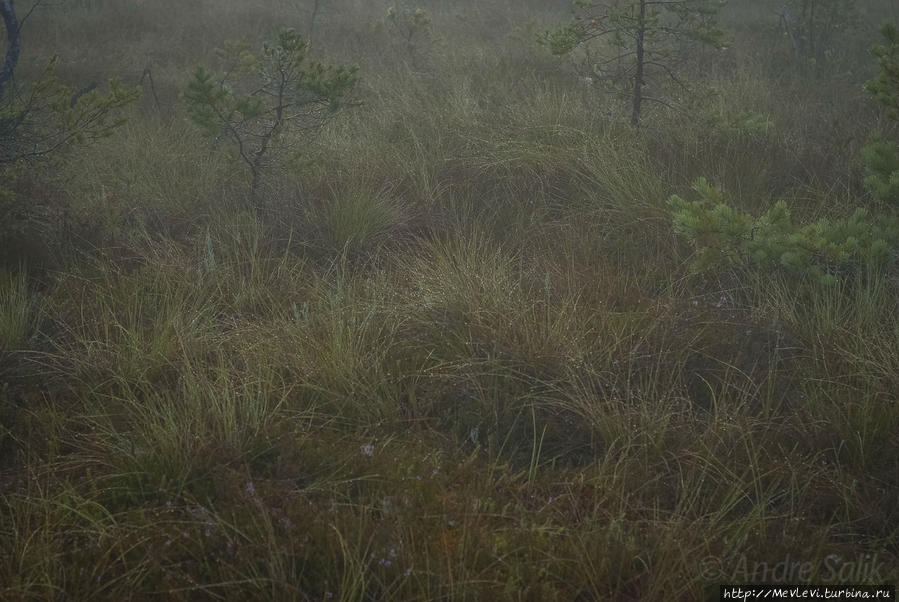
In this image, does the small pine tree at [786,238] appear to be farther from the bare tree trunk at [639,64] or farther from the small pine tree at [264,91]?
the small pine tree at [264,91]

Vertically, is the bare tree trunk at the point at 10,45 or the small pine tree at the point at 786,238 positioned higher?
the bare tree trunk at the point at 10,45

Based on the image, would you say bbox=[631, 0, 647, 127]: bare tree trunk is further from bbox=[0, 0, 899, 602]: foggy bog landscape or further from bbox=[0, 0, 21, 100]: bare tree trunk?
bbox=[0, 0, 21, 100]: bare tree trunk

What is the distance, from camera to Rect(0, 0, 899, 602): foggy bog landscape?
208 centimetres

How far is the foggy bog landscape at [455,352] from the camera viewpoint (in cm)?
208

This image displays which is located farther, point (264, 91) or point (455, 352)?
point (264, 91)

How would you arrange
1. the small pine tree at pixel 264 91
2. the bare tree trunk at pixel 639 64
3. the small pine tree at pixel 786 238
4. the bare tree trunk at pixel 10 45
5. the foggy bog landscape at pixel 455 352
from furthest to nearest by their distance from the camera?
the bare tree trunk at pixel 639 64
the bare tree trunk at pixel 10 45
the small pine tree at pixel 264 91
the small pine tree at pixel 786 238
the foggy bog landscape at pixel 455 352

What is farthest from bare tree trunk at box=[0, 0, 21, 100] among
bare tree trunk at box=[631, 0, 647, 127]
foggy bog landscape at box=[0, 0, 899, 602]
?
bare tree trunk at box=[631, 0, 647, 127]

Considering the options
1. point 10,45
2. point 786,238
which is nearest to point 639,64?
point 786,238

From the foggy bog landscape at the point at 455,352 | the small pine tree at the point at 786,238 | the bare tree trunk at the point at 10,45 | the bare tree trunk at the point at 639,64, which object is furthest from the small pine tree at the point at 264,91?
the small pine tree at the point at 786,238

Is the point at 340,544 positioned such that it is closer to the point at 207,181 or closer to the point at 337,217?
the point at 337,217

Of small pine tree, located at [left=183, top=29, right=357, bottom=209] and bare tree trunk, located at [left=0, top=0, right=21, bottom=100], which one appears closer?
small pine tree, located at [left=183, top=29, right=357, bottom=209]

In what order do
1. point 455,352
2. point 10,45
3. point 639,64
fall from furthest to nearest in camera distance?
point 639,64 < point 10,45 < point 455,352

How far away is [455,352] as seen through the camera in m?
3.21

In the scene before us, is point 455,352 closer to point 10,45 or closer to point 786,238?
point 786,238
